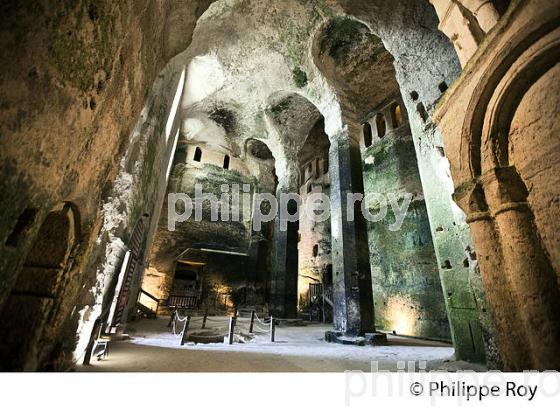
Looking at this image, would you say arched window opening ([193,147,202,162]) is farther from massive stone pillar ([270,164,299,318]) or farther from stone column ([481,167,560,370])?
stone column ([481,167,560,370])

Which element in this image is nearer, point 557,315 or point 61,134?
point 61,134

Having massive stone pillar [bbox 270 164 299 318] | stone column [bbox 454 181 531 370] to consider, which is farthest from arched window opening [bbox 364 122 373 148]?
stone column [bbox 454 181 531 370]

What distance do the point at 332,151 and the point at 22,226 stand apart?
8685mm

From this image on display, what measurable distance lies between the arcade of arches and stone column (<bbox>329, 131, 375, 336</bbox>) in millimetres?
51

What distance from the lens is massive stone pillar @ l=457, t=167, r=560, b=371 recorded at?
6.93ft

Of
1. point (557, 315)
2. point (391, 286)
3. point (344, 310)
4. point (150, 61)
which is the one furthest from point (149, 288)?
point (557, 315)

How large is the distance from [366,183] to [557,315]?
11880 mm

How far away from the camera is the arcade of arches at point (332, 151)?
71.2 inches

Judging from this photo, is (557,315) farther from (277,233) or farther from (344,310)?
(277,233)

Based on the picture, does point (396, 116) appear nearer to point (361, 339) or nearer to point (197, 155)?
point (361, 339)

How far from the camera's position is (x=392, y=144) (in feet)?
41.9

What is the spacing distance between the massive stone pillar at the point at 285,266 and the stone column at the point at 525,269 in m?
9.20

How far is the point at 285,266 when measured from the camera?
37.3ft

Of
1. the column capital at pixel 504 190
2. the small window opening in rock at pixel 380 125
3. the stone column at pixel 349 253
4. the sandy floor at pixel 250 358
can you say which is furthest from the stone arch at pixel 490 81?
the small window opening in rock at pixel 380 125
